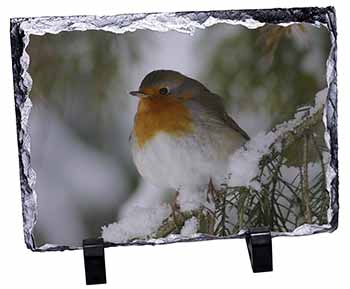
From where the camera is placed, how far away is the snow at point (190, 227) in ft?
6.04

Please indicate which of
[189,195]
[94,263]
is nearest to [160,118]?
[189,195]

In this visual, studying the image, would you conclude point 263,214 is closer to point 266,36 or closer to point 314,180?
point 314,180

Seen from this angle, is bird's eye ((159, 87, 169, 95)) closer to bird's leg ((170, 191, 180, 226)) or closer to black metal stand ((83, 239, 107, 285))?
bird's leg ((170, 191, 180, 226))

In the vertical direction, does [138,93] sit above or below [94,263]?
above

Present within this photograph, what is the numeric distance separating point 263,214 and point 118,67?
373mm

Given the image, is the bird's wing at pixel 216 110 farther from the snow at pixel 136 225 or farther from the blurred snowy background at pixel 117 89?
the snow at pixel 136 225

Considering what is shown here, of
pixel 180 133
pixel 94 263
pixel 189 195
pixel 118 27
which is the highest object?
pixel 118 27

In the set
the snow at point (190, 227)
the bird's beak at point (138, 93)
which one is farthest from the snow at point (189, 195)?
the bird's beak at point (138, 93)

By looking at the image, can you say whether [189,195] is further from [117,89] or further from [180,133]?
[117,89]

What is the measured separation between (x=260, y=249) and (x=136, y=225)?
0.22 metres

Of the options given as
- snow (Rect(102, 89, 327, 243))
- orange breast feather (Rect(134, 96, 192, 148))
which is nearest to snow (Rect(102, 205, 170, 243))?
snow (Rect(102, 89, 327, 243))

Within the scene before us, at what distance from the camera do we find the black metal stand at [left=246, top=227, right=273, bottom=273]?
1.84 metres

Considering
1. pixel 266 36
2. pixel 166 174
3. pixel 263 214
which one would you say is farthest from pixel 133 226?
pixel 266 36

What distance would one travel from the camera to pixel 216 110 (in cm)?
179
